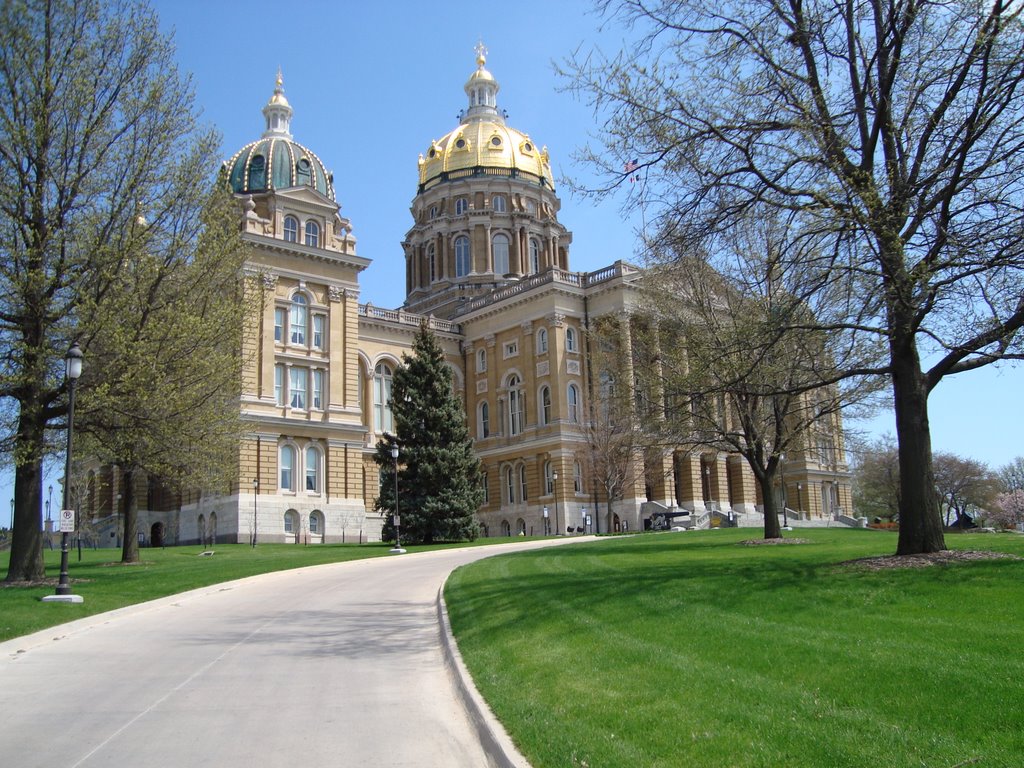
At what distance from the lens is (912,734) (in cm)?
662

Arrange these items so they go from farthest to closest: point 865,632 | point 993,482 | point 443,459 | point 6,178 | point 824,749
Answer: point 993,482, point 443,459, point 6,178, point 865,632, point 824,749

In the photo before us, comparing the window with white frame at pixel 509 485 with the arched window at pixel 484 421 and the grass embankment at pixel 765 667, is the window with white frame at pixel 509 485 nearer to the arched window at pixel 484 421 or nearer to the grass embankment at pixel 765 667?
the arched window at pixel 484 421

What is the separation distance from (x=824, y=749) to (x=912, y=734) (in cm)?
68

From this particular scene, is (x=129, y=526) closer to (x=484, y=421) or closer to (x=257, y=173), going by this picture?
(x=257, y=173)

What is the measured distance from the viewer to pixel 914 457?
52.7ft

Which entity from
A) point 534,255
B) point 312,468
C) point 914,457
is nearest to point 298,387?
point 312,468

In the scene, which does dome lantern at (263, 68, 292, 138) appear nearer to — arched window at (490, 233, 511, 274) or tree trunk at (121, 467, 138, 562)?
arched window at (490, 233, 511, 274)

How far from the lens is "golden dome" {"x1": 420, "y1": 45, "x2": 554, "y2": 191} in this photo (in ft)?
278

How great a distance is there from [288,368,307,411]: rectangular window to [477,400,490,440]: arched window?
17.8 meters

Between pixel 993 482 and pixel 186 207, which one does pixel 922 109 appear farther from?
pixel 993 482

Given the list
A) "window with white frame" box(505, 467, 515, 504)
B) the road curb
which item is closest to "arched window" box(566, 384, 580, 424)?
"window with white frame" box(505, 467, 515, 504)

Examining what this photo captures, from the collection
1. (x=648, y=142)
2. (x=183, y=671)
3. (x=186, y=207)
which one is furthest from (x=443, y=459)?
(x=183, y=671)

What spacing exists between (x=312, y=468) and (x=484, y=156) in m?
40.3

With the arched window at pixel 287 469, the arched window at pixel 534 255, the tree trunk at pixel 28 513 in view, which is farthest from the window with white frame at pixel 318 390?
the tree trunk at pixel 28 513
